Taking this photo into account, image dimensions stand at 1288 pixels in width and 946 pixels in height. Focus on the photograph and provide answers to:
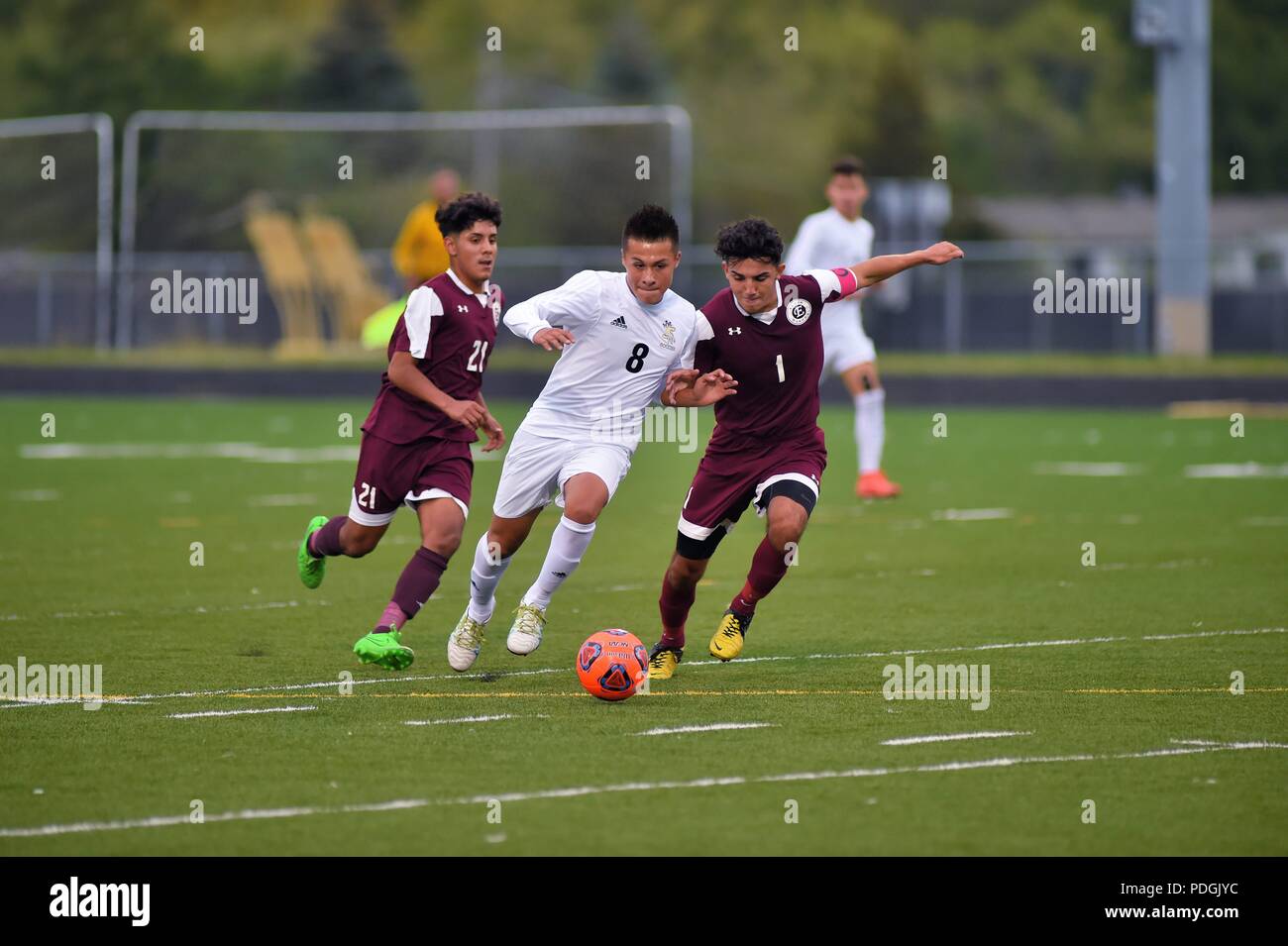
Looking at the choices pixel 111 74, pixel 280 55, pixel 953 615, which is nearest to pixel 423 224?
pixel 953 615

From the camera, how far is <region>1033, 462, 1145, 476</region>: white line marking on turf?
18719 mm

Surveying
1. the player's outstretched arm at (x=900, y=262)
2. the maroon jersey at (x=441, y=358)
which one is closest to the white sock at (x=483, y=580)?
the maroon jersey at (x=441, y=358)

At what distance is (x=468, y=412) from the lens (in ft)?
28.1

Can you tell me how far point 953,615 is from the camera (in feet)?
34.3

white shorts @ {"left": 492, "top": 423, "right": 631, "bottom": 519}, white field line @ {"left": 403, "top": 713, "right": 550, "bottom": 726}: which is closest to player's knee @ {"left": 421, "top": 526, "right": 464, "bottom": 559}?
white shorts @ {"left": 492, "top": 423, "right": 631, "bottom": 519}

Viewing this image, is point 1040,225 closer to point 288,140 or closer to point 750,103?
point 750,103

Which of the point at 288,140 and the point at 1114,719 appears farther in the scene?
the point at 288,140

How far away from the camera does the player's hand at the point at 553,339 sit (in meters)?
8.32

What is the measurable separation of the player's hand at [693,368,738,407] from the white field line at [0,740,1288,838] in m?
2.20

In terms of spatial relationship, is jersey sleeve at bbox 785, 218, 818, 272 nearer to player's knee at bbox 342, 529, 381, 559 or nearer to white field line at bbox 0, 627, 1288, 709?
white field line at bbox 0, 627, 1288, 709

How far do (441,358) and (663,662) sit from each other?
5.51ft

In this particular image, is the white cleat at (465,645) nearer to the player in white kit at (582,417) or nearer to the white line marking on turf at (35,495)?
the player in white kit at (582,417)
